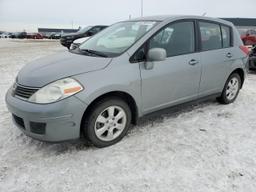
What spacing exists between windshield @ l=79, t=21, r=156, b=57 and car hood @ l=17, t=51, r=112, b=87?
0.29 meters

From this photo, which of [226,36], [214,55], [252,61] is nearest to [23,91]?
[214,55]

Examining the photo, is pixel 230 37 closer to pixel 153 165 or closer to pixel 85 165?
pixel 153 165

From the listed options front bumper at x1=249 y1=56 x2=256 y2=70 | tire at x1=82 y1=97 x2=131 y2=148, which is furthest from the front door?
front bumper at x1=249 y1=56 x2=256 y2=70

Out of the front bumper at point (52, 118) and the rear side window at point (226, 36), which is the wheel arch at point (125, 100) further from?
the rear side window at point (226, 36)

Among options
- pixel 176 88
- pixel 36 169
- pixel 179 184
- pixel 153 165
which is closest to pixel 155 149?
pixel 153 165

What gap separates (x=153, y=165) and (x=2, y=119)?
8.78 ft

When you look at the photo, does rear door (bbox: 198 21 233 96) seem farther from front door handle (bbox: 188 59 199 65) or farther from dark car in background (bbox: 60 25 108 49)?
dark car in background (bbox: 60 25 108 49)

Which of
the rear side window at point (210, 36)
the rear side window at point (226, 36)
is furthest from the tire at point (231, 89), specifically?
the rear side window at point (210, 36)

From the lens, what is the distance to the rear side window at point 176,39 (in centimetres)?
378

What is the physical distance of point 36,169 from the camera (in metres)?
2.97

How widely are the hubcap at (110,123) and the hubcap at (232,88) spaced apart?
2.49 m

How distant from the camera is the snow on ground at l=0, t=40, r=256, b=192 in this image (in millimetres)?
2701

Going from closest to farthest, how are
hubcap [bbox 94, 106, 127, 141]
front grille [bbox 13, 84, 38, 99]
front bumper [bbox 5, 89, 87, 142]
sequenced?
front bumper [bbox 5, 89, 87, 142] → front grille [bbox 13, 84, 38, 99] → hubcap [bbox 94, 106, 127, 141]

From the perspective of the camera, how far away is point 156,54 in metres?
3.50
